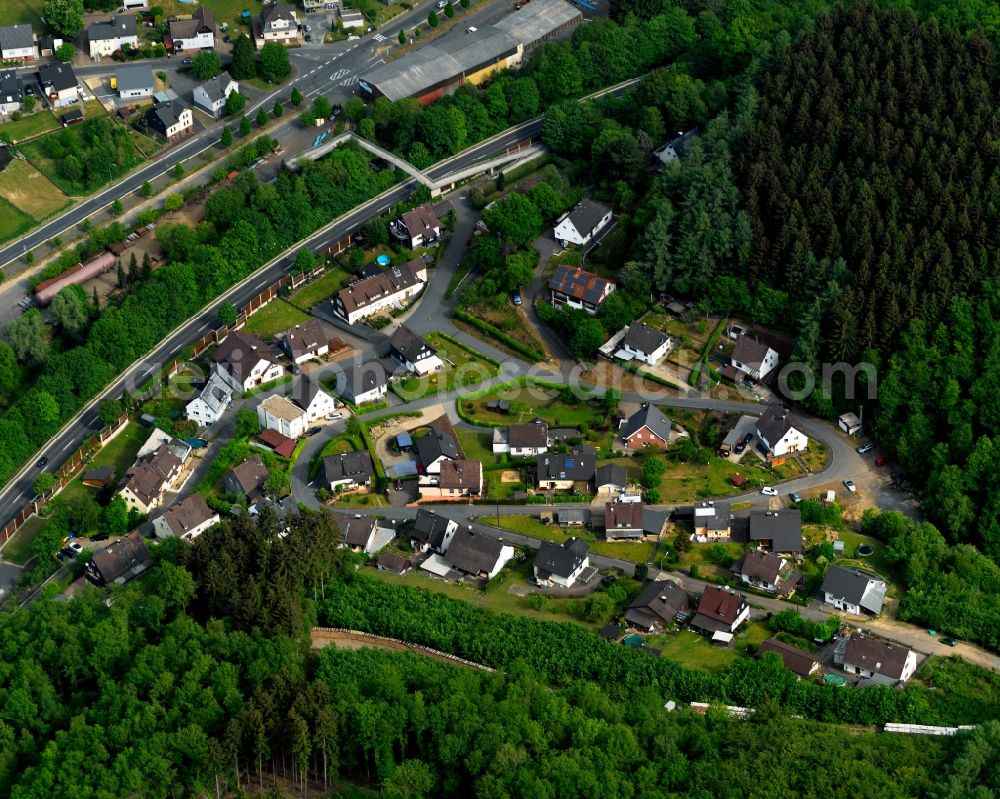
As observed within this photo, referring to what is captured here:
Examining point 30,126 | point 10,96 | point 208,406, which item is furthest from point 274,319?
point 10,96

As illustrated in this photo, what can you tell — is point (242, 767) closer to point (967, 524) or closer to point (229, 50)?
point (967, 524)

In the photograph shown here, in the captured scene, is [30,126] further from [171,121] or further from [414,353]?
[414,353]

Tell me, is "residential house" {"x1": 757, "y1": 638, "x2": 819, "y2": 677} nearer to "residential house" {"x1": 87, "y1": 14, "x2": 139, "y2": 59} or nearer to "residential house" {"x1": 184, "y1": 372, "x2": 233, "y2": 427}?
"residential house" {"x1": 184, "y1": 372, "x2": 233, "y2": 427}

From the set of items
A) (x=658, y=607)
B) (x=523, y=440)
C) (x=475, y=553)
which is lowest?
(x=658, y=607)

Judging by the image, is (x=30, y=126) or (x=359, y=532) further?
(x=30, y=126)

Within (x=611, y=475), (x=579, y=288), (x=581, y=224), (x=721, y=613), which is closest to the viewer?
(x=721, y=613)

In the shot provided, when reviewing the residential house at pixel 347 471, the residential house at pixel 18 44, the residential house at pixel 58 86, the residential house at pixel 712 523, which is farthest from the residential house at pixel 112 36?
the residential house at pixel 712 523

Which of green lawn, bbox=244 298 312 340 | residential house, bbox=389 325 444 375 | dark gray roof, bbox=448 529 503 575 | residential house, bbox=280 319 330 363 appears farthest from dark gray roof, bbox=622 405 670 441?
green lawn, bbox=244 298 312 340

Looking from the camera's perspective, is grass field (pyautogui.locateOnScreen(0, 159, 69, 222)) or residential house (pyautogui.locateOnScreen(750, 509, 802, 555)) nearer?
residential house (pyautogui.locateOnScreen(750, 509, 802, 555))
